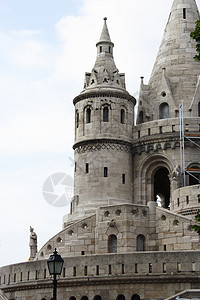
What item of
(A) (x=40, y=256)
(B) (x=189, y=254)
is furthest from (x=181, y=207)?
(A) (x=40, y=256)

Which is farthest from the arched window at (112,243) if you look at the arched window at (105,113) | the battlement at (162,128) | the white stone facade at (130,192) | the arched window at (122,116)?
the arched window at (122,116)

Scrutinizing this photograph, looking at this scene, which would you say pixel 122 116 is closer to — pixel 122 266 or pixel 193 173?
pixel 193 173

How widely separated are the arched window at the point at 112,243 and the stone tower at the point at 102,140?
4.98m

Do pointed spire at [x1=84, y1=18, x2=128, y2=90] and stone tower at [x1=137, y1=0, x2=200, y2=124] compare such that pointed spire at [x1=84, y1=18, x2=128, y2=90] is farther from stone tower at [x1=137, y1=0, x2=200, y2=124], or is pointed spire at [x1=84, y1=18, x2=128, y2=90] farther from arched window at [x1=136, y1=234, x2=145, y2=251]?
arched window at [x1=136, y1=234, x2=145, y2=251]

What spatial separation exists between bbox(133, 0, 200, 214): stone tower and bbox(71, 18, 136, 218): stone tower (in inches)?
40.9

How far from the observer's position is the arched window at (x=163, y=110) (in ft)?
137

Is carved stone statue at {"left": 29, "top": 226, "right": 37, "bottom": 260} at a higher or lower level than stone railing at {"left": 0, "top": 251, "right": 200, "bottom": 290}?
higher

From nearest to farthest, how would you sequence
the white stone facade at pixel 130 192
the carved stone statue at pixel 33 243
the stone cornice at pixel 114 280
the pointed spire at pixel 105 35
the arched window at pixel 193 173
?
the stone cornice at pixel 114 280 < the white stone facade at pixel 130 192 < the carved stone statue at pixel 33 243 < the arched window at pixel 193 173 < the pointed spire at pixel 105 35

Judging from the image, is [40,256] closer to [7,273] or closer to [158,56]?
[7,273]

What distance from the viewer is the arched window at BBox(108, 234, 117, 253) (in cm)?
3281

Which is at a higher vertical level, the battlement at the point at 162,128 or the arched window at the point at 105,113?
the arched window at the point at 105,113

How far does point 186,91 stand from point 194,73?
57.9 inches

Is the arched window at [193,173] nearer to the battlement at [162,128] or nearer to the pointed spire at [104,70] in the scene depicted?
the battlement at [162,128]

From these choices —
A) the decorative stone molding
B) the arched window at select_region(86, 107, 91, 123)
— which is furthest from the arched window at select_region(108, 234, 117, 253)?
the arched window at select_region(86, 107, 91, 123)
